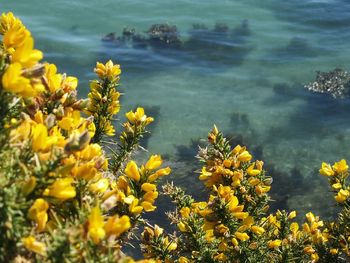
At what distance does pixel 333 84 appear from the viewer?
328 inches

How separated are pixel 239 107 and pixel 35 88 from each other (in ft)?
22.2

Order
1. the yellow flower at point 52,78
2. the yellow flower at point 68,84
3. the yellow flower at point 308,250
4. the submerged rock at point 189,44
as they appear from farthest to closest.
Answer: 1. the submerged rock at point 189,44
2. the yellow flower at point 308,250
3. the yellow flower at point 68,84
4. the yellow flower at point 52,78

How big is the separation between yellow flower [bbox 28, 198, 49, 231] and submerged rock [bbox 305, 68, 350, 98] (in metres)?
7.66

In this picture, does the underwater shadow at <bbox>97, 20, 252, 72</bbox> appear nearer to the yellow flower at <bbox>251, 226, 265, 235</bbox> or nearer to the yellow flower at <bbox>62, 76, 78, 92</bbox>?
the yellow flower at <bbox>251, 226, 265, 235</bbox>

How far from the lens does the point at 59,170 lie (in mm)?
1346

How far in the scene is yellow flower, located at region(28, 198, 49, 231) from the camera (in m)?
1.27

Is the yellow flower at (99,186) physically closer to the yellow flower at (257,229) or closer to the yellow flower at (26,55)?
the yellow flower at (26,55)

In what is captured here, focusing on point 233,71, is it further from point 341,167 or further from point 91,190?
point 91,190

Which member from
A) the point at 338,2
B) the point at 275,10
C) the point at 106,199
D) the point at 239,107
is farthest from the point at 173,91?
the point at 106,199

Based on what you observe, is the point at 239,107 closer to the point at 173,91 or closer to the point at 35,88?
the point at 173,91

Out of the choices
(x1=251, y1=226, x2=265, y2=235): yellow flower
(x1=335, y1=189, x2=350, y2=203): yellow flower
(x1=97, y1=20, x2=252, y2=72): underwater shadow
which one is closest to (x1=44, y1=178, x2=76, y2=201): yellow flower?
(x1=251, y1=226, x2=265, y2=235): yellow flower

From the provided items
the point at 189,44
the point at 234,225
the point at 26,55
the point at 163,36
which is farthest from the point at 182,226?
the point at 163,36

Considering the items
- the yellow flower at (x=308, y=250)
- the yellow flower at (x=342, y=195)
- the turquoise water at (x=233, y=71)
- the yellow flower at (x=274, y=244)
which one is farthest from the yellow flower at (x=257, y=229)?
the turquoise water at (x=233, y=71)

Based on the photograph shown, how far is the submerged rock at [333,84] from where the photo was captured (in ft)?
27.0
